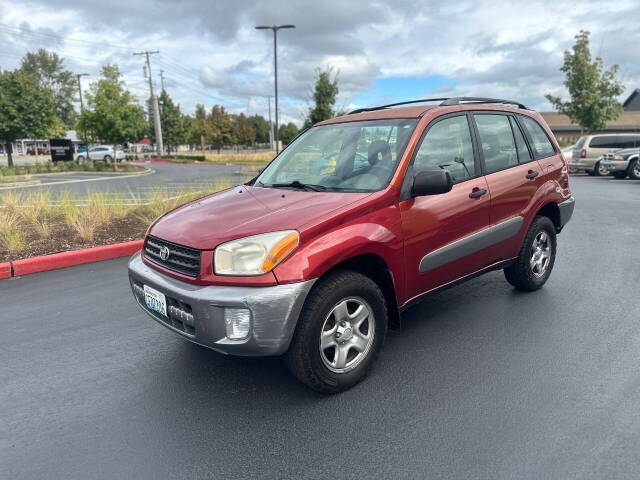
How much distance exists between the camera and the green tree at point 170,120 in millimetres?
60500

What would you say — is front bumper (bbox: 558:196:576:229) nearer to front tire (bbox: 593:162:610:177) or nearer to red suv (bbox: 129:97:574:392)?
red suv (bbox: 129:97:574:392)

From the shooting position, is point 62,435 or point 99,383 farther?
point 99,383

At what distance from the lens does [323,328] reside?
2896 millimetres

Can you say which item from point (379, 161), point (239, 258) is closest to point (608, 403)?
point (379, 161)

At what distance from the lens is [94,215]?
308 inches

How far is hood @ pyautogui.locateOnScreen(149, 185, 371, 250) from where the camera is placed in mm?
2855

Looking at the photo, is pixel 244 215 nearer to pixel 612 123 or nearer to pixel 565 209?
pixel 565 209

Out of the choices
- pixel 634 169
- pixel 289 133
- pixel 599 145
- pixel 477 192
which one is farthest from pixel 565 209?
pixel 289 133

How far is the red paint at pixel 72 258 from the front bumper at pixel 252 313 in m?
4.28

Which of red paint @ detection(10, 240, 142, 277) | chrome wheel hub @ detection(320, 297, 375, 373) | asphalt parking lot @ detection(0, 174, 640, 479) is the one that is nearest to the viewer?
asphalt parking lot @ detection(0, 174, 640, 479)

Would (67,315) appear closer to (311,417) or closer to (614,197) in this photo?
(311,417)

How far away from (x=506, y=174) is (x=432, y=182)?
1.37 meters

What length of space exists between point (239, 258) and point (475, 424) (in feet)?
5.53

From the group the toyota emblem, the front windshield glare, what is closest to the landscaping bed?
the front windshield glare
